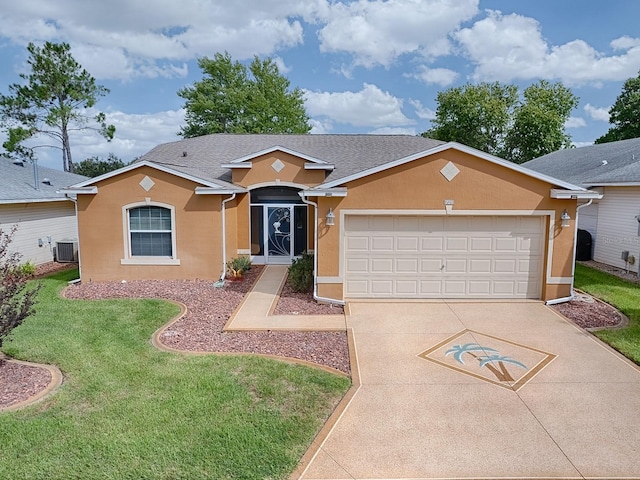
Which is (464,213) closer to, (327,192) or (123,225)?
(327,192)

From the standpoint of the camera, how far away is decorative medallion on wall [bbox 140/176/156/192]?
512 inches

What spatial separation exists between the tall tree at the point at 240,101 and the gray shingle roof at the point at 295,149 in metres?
18.2

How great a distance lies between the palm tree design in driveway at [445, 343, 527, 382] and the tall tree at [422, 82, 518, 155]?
37.5 m

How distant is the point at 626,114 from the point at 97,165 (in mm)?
→ 57395

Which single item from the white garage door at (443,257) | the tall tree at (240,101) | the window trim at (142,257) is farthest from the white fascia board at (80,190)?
the tall tree at (240,101)

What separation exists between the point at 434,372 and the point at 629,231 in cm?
1263

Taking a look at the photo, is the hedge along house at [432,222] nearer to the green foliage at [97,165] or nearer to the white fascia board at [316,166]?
the white fascia board at [316,166]

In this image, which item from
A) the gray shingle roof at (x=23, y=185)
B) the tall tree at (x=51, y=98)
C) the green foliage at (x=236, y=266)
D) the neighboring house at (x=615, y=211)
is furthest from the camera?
the tall tree at (x=51, y=98)

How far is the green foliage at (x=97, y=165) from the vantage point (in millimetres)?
46031

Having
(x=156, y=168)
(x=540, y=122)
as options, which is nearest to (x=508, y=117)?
(x=540, y=122)

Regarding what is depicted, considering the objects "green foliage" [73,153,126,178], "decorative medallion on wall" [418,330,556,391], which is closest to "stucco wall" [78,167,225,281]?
"decorative medallion on wall" [418,330,556,391]

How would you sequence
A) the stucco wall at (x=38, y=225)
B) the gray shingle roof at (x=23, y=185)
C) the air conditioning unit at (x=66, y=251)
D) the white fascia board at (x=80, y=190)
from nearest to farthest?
the white fascia board at (x=80, y=190)
the gray shingle roof at (x=23, y=185)
the stucco wall at (x=38, y=225)
the air conditioning unit at (x=66, y=251)

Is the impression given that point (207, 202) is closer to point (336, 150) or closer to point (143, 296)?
point (143, 296)

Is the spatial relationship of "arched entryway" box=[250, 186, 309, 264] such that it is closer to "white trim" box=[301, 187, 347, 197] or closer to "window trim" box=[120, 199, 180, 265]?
"window trim" box=[120, 199, 180, 265]
